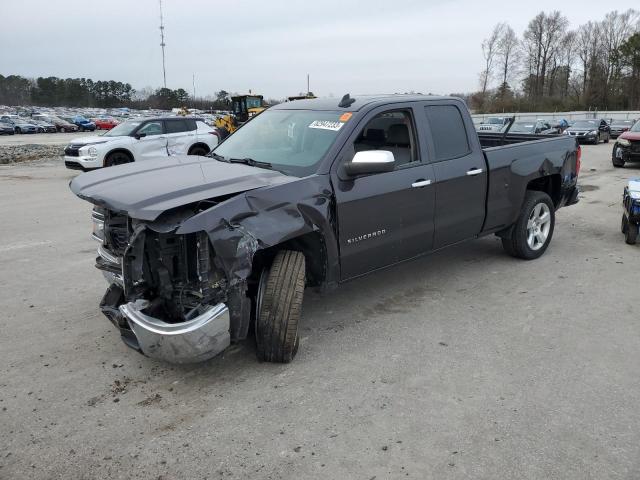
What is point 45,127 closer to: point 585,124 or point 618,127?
point 585,124

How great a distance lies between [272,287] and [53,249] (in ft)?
15.0

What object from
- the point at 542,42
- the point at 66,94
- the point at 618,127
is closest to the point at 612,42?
the point at 542,42

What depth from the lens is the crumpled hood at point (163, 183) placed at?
10.7ft

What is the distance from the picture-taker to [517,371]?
3656 millimetres

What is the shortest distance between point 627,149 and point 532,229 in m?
11.6

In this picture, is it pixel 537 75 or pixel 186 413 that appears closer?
pixel 186 413

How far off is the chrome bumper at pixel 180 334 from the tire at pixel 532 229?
3.89 metres

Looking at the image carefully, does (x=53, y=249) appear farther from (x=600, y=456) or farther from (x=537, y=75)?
(x=537, y=75)

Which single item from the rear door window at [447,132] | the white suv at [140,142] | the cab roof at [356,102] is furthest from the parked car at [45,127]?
the rear door window at [447,132]

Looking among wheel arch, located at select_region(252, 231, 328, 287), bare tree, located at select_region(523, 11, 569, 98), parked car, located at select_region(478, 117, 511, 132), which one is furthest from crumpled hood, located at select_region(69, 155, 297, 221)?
bare tree, located at select_region(523, 11, 569, 98)

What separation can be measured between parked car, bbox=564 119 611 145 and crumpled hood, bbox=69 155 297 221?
25021 mm

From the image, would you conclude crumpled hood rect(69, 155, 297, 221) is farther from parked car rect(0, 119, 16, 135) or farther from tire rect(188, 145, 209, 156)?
parked car rect(0, 119, 16, 135)

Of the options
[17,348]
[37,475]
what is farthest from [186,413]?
[17,348]

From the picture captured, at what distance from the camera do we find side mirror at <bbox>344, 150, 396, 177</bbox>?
382 cm
